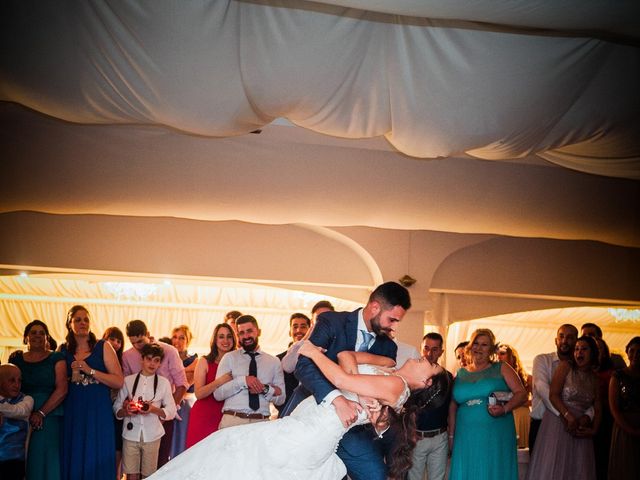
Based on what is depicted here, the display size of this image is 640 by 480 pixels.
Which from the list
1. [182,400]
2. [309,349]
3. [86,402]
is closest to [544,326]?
[182,400]

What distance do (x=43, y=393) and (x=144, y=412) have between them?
805 millimetres

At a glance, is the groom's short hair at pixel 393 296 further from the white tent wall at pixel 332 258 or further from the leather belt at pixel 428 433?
the white tent wall at pixel 332 258

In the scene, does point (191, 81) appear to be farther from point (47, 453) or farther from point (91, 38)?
point (47, 453)

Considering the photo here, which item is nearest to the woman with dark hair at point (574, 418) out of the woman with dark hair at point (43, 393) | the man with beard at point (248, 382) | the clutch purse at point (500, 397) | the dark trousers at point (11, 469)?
the clutch purse at point (500, 397)

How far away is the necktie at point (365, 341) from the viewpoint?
458cm

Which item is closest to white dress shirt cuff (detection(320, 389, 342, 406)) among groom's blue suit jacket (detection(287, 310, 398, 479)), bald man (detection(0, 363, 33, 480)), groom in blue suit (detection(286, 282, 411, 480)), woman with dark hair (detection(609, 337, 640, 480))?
groom in blue suit (detection(286, 282, 411, 480))

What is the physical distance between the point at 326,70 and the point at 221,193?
2.85m

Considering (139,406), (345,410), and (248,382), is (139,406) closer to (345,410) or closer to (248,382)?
(248,382)

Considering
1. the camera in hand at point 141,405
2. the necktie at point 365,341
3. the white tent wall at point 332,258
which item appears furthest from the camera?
the white tent wall at point 332,258

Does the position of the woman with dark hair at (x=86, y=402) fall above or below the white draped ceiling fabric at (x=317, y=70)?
below

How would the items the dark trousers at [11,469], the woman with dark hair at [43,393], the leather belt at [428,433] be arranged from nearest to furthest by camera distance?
the dark trousers at [11,469] → the woman with dark hair at [43,393] → the leather belt at [428,433]

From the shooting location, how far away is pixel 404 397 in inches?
166

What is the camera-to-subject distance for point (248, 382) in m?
6.63

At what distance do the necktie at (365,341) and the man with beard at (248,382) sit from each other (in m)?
2.21
